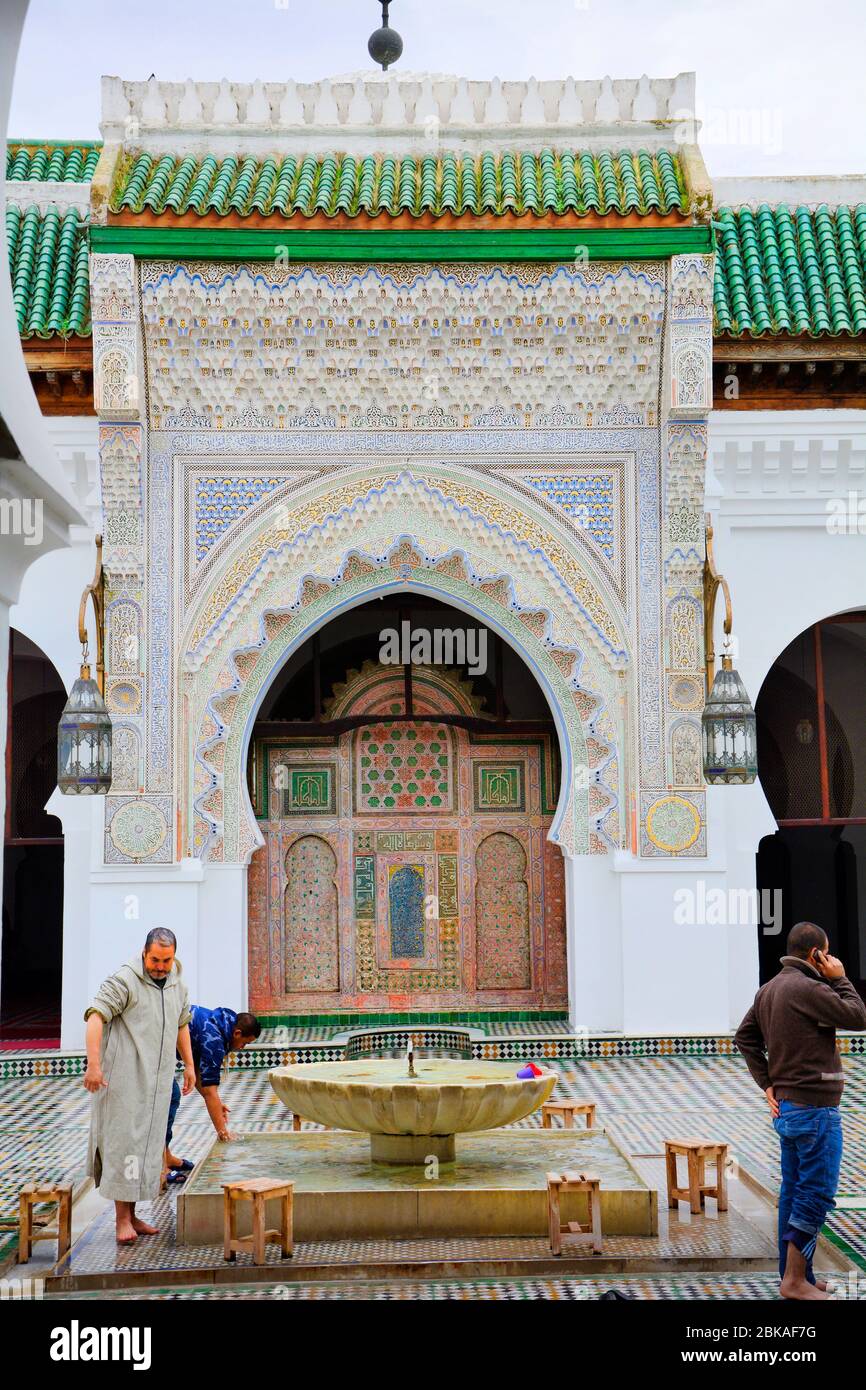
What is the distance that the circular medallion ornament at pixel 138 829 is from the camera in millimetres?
6656

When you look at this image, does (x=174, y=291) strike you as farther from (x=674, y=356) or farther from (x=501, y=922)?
(x=501, y=922)

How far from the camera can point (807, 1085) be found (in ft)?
10.5

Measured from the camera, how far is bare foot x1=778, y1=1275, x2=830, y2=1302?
319 cm

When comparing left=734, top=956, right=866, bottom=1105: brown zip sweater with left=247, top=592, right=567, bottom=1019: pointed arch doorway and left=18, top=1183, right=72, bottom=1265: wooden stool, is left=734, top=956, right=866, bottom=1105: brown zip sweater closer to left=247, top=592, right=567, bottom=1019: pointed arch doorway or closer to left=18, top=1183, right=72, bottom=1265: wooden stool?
left=18, top=1183, right=72, bottom=1265: wooden stool

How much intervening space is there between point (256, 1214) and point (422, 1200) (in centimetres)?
46

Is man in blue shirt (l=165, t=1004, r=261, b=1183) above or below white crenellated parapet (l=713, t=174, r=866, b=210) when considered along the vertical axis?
below

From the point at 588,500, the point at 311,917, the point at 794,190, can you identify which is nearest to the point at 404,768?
the point at 311,917

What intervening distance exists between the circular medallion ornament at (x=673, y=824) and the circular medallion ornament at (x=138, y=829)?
6.99 feet

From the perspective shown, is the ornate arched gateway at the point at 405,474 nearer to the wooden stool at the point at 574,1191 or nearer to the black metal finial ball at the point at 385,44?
the black metal finial ball at the point at 385,44

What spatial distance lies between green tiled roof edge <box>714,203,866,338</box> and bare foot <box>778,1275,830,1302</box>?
456cm

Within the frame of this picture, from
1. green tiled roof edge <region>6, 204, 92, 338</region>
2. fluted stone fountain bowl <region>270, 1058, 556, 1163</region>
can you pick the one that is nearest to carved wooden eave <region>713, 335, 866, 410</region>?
green tiled roof edge <region>6, 204, 92, 338</region>

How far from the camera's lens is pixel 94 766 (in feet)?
19.1
